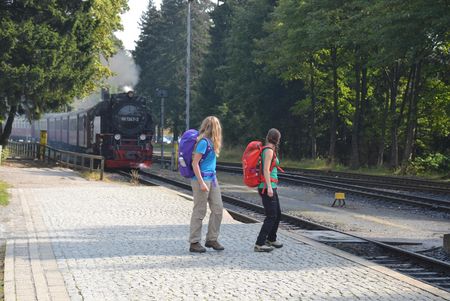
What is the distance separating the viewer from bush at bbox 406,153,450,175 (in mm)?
29359

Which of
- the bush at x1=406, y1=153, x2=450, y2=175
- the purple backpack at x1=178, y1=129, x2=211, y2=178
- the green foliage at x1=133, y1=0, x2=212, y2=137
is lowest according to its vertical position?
A: the bush at x1=406, y1=153, x2=450, y2=175

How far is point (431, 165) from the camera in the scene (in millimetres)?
29672

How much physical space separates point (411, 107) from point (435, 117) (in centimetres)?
306

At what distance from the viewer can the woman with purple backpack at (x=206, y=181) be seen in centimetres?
873

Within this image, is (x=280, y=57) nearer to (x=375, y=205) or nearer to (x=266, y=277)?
(x=375, y=205)

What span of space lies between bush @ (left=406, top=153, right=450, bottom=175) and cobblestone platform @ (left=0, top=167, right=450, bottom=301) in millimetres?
18945

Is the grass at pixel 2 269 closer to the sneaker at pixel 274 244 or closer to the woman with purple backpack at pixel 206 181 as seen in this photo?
the woman with purple backpack at pixel 206 181

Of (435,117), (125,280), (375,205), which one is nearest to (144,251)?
(125,280)

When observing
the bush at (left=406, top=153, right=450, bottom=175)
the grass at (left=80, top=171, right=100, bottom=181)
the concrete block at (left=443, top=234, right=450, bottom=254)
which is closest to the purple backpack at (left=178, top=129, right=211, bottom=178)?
the concrete block at (left=443, top=234, right=450, bottom=254)

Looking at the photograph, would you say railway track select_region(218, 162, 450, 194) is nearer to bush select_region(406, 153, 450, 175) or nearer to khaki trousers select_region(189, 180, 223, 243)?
bush select_region(406, 153, 450, 175)

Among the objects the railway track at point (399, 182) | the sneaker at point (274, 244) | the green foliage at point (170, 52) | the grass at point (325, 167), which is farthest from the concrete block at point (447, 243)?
the green foliage at point (170, 52)

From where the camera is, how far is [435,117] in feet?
118

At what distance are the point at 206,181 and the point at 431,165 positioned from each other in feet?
74.8

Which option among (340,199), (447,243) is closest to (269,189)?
(447,243)
